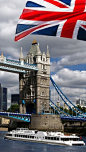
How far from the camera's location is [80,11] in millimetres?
12969

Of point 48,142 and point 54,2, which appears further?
point 48,142

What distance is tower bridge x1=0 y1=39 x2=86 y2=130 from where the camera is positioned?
78.2 metres

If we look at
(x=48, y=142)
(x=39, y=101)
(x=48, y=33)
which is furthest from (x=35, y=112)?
(x=48, y=33)

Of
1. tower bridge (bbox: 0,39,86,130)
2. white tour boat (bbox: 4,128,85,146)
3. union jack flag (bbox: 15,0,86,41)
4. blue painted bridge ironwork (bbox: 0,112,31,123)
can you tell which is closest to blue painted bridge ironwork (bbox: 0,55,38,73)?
tower bridge (bbox: 0,39,86,130)

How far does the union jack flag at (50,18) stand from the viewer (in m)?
13.1

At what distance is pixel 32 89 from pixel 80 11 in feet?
231

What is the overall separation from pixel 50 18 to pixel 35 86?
227 ft

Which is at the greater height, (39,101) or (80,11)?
(80,11)

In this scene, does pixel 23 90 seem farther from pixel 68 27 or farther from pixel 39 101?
pixel 68 27

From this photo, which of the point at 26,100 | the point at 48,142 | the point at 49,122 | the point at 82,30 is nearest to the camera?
the point at 82,30

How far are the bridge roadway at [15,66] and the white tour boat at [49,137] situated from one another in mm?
21980

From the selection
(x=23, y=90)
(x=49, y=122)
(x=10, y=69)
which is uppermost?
(x=10, y=69)

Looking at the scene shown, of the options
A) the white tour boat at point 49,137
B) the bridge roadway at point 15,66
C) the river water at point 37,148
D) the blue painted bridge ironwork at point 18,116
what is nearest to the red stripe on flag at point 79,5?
the river water at point 37,148

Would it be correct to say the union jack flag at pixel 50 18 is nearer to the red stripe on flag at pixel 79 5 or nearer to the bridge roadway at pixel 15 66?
the red stripe on flag at pixel 79 5
